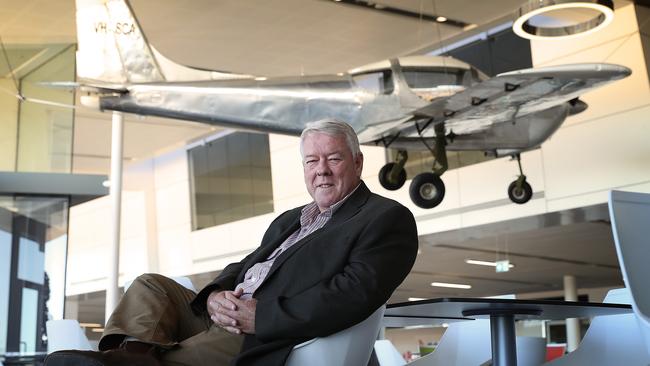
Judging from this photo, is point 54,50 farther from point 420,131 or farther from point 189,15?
point 420,131

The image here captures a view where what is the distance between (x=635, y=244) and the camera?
7.72 feet

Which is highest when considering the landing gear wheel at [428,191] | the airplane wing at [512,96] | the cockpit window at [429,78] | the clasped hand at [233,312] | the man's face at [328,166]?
the cockpit window at [429,78]

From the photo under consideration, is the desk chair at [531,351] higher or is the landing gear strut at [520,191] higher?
the landing gear strut at [520,191]

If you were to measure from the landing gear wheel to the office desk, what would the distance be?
6.36 meters

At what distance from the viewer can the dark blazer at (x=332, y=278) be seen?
73.8 inches

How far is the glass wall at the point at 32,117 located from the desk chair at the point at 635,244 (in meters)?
8.42

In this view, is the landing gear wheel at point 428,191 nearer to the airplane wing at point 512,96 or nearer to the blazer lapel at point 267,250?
the airplane wing at point 512,96

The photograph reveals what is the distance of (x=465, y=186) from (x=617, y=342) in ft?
29.2

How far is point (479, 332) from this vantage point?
14.0ft

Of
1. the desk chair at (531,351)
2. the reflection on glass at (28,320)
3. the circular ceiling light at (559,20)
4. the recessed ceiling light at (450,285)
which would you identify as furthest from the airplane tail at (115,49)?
the recessed ceiling light at (450,285)

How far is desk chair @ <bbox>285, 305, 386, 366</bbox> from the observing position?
1883mm

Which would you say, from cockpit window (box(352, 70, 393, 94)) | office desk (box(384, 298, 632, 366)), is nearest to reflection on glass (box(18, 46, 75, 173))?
cockpit window (box(352, 70, 393, 94))

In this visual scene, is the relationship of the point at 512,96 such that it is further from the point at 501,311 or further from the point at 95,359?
the point at 95,359

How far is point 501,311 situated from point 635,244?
74cm
